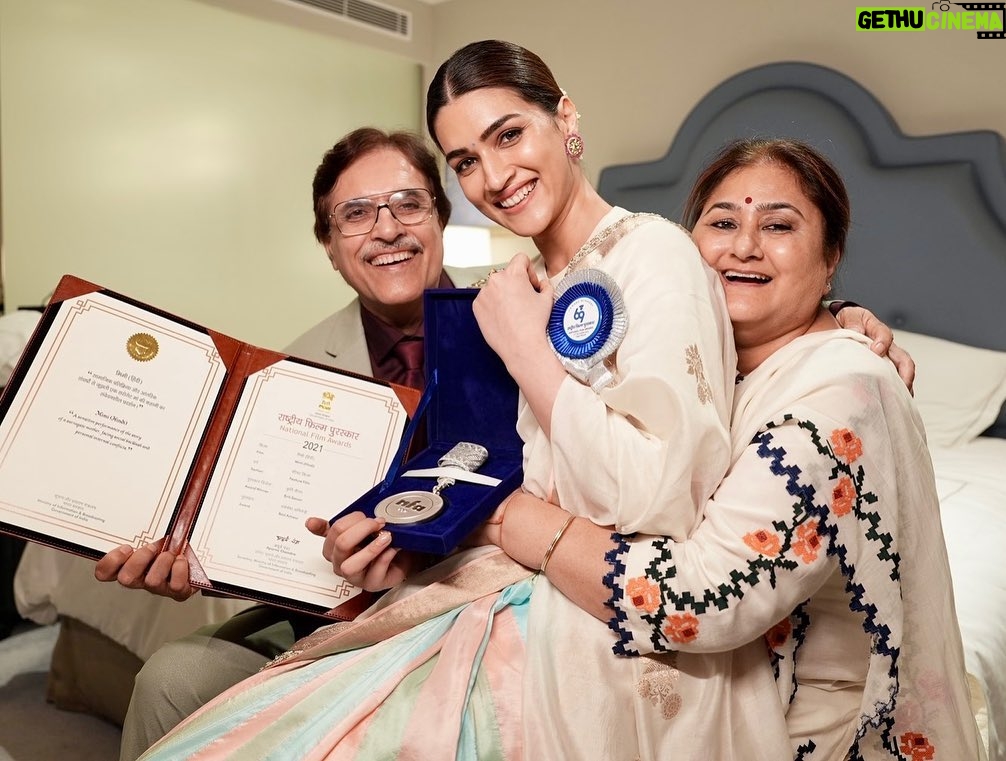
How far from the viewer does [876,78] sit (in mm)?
3049

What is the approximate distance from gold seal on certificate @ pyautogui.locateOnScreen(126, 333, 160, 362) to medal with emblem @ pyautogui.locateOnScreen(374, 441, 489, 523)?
473mm

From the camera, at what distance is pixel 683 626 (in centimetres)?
96

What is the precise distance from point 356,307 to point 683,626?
1173 mm

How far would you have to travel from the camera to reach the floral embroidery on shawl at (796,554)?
0.96 meters

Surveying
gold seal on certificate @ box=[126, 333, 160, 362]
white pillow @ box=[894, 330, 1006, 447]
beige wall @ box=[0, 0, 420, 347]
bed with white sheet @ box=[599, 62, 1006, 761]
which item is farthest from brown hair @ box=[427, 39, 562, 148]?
beige wall @ box=[0, 0, 420, 347]

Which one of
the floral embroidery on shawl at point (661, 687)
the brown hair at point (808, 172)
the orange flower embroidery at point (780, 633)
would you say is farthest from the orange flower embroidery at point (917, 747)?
the brown hair at point (808, 172)

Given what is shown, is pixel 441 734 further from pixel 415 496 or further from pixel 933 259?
pixel 933 259

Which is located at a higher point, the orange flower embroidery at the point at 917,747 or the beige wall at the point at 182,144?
the beige wall at the point at 182,144

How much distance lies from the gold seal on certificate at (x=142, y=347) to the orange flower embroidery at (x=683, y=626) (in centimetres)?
87

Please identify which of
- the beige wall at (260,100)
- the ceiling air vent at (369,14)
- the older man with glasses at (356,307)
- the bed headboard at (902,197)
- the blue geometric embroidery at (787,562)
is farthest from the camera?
the ceiling air vent at (369,14)

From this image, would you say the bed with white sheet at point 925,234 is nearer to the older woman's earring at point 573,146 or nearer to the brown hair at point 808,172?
the brown hair at point 808,172

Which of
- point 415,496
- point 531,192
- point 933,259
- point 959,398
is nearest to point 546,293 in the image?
point 531,192

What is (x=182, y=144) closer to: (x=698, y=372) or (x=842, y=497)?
(x=698, y=372)

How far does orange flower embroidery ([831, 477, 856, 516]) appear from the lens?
3.26 feet
